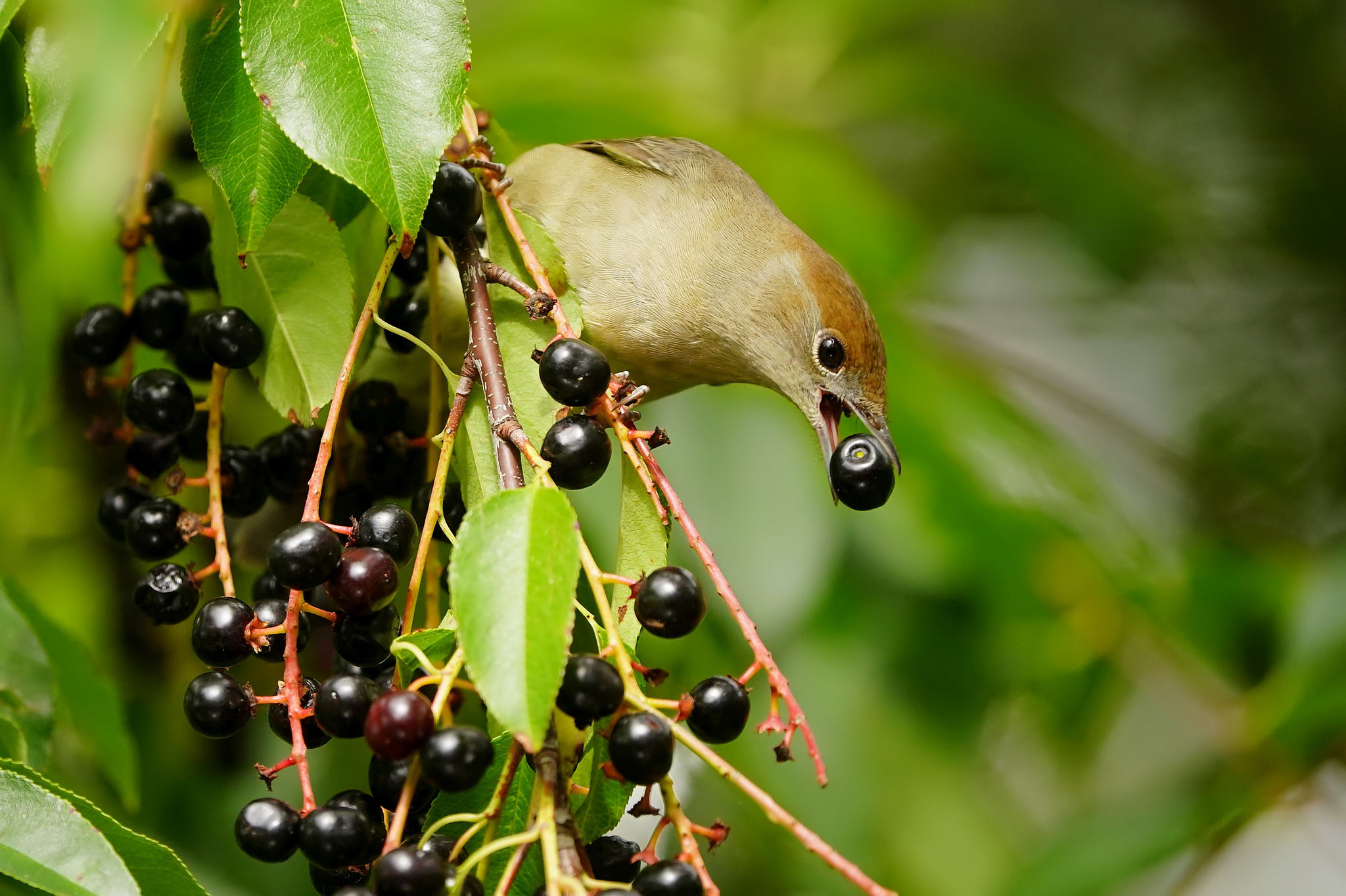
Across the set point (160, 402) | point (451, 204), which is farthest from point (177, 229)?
point (451, 204)

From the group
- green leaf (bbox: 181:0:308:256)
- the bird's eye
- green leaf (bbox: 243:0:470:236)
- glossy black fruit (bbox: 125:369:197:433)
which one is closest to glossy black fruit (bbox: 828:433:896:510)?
the bird's eye

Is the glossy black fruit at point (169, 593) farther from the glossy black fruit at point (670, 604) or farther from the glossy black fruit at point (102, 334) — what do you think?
the glossy black fruit at point (670, 604)

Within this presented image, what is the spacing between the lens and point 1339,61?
184 inches

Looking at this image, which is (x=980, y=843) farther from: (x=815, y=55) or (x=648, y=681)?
(x=815, y=55)

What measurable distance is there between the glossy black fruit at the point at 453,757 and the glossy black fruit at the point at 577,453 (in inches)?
11.7

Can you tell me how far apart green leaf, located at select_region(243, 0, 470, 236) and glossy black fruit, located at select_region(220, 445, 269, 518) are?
556 millimetres

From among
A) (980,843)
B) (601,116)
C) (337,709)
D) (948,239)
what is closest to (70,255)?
(337,709)

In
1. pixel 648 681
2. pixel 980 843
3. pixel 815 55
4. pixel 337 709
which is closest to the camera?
pixel 337 709

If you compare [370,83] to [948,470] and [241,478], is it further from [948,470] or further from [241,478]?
[948,470]

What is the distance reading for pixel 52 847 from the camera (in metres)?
1.17

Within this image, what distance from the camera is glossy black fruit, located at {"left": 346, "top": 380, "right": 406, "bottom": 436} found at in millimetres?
1649

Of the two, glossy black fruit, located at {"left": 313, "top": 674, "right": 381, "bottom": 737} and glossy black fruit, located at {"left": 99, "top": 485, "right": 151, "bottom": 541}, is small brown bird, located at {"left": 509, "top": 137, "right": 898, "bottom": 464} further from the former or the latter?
glossy black fruit, located at {"left": 313, "top": 674, "right": 381, "bottom": 737}

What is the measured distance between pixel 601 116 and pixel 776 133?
653 mm

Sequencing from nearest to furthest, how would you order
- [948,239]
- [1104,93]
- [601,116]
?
[601,116] → [948,239] → [1104,93]
